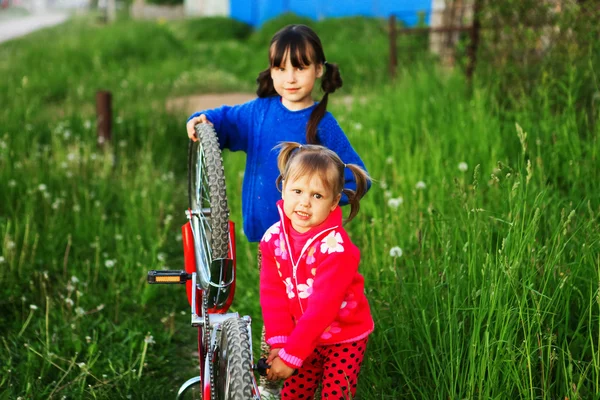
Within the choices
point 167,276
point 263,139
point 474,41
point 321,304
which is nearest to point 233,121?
point 263,139

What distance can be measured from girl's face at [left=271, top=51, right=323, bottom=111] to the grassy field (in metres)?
0.79

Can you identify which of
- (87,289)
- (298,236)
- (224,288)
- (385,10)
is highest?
(385,10)

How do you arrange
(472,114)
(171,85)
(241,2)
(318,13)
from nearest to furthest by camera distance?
(472,114) < (171,85) < (318,13) < (241,2)

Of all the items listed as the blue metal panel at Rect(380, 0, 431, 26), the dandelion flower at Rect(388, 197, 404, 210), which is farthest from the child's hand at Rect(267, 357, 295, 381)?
the blue metal panel at Rect(380, 0, 431, 26)

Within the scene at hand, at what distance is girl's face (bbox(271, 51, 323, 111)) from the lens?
2.96 m

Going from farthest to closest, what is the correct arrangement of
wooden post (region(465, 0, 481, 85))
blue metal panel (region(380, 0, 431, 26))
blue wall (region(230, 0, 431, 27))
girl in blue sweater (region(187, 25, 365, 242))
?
blue wall (region(230, 0, 431, 27)) < blue metal panel (region(380, 0, 431, 26)) < wooden post (region(465, 0, 481, 85)) < girl in blue sweater (region(187, 25, 365, 242))

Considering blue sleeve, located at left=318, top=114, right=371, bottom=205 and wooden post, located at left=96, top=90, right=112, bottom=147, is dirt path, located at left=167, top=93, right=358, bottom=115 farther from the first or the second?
blue sleeve, located at left=318, top=114, right=371, bottom=205

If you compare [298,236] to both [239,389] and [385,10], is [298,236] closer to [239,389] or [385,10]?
[239,389]

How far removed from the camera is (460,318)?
2908mm

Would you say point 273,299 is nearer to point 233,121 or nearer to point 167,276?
point 167,276

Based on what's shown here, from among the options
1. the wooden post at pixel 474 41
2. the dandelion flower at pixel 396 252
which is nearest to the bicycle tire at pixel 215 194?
the dandelion flower at pixel 396 252

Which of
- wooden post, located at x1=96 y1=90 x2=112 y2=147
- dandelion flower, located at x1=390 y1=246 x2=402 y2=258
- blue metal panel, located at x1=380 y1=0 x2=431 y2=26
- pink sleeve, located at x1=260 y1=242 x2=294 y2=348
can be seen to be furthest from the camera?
blue metal panel, located at x1=380 y1=0 x2=431 y2=26

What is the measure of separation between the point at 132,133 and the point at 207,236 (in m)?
4.63

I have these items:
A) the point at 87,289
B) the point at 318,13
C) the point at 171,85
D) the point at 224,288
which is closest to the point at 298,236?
the point at 224,288
